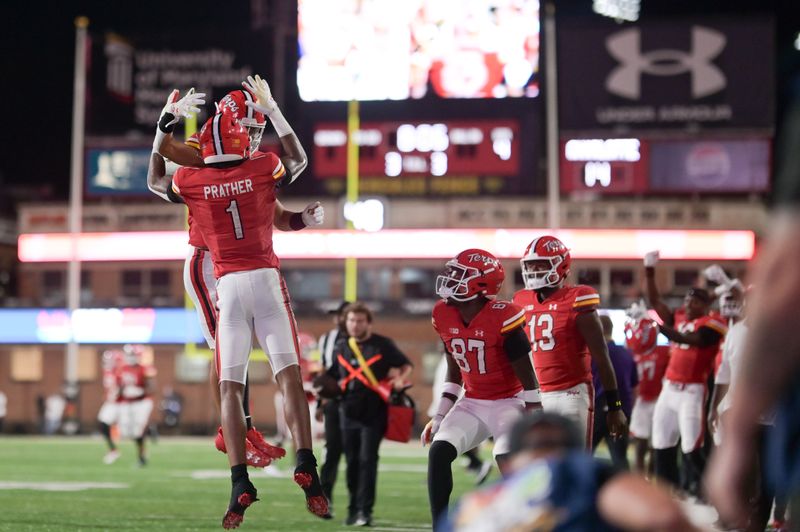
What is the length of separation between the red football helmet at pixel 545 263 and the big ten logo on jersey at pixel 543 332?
0.20 metres

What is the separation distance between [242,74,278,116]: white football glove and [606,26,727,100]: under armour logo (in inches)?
968

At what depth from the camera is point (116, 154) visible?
34.3 m

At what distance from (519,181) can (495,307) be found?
24.6 meters

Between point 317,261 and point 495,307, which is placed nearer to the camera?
point 495,307

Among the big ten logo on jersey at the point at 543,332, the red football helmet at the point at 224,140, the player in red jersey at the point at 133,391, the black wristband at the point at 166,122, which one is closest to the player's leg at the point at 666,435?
the big ten logo on jersey at the point at 543,332

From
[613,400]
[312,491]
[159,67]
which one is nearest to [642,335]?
[613,400]

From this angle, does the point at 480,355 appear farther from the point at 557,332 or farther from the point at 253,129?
the point at 253,129

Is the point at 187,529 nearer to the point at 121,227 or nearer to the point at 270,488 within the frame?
the point at 270,488

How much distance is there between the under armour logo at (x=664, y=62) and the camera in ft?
101

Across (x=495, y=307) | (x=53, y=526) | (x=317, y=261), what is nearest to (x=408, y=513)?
(x=53, y=526)

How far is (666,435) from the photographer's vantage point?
37.8 feet

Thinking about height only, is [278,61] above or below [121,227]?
above

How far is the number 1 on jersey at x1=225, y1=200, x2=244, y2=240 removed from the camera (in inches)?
273

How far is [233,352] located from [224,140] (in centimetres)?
118
